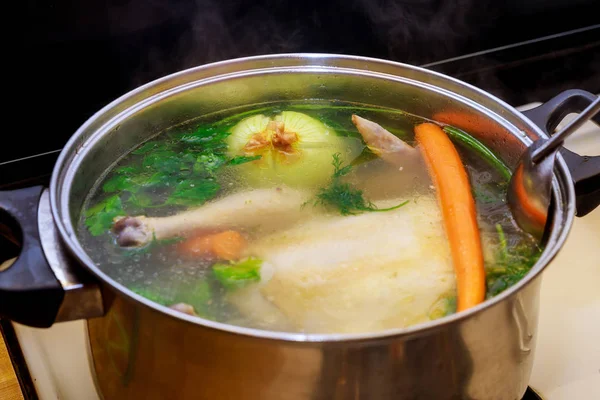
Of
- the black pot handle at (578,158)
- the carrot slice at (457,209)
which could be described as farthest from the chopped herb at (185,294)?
the black pot handle at (578,158)

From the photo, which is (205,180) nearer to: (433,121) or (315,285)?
(315,285)

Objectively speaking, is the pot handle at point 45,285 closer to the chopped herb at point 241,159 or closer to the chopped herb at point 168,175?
the chopped herb at point 168,175

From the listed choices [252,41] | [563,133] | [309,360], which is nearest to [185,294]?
[309,360]

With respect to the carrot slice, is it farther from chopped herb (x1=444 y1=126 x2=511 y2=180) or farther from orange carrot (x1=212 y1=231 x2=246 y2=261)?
orange carrot (x1=212 y1=231 x2=246 y2=261)

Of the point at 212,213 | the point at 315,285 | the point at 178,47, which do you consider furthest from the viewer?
the point at 178,47

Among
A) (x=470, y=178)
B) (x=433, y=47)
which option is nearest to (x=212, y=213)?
(x=470, y=178)

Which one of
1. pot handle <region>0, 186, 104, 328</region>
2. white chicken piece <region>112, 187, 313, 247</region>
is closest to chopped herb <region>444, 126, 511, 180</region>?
white chicken piece <region>112, 187, 313, 247</region>

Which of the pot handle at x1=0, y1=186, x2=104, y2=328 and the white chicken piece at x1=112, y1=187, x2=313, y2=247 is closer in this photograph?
the pot handle at x1=0, y1=186, x2=104, y2=328
